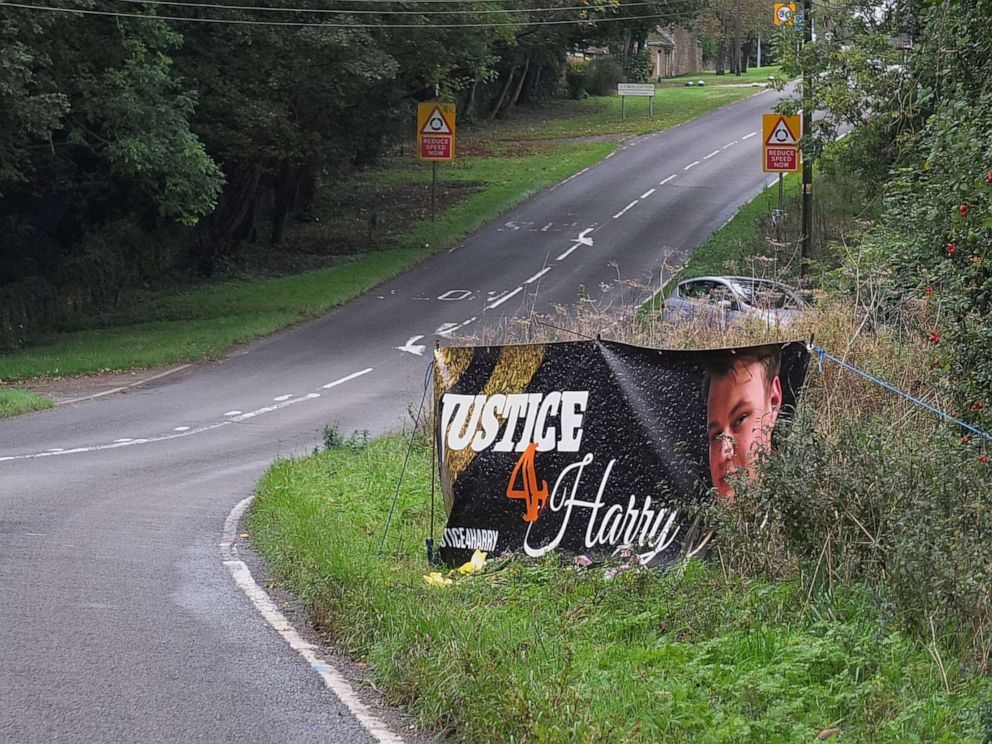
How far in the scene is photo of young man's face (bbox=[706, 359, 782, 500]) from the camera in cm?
832

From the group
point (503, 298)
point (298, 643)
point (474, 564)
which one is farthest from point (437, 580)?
point (503, 298)

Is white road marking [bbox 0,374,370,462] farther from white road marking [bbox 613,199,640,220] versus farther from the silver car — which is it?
white road marking [bbox 613,199,640,220]

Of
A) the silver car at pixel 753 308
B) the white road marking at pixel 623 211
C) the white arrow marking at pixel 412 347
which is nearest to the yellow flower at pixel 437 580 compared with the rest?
the silver car at pixel 753 308

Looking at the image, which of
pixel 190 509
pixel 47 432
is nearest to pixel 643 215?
pixel 47 432

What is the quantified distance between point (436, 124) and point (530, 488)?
28579mm

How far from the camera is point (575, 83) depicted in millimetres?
72875

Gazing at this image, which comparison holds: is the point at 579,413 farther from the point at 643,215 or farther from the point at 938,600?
the point at 643,215

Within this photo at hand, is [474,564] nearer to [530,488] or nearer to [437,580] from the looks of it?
[437,580]

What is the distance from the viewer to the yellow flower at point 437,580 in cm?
873

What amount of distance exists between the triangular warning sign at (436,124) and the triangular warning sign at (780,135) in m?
11.0

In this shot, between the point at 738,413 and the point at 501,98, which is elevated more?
the point at 501,98

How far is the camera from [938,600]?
6.25 meters

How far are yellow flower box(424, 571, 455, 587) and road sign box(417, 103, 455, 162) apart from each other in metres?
28.7

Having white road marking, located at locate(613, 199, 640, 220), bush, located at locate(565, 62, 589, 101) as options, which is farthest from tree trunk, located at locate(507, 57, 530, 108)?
white road marking, located at locate(613, 199, 640, 220)
